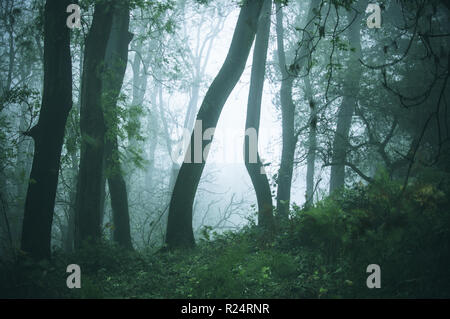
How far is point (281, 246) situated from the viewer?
20.9ft

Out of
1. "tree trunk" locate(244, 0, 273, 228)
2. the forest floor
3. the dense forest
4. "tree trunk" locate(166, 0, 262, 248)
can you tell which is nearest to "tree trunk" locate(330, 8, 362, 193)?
the dense forest

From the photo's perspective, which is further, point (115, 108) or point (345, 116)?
point (345, 116)

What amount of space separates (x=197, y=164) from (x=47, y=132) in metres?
3.19

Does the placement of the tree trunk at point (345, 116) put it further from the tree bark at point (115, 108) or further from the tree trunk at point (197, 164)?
the tree bark at point (115, 108)

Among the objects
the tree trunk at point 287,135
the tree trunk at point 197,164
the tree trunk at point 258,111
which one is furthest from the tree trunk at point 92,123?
the tree trunk at point 287,135

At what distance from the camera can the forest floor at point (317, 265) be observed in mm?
4156

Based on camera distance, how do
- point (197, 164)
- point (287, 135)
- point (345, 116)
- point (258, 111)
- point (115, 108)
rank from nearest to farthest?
1. point (197, 164)
2. point (115, 108)
3. point (258, 111)
4. point (287, 135)
5. point (345, 116)

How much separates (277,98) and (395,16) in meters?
6.27

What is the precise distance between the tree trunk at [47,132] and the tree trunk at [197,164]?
2.68m

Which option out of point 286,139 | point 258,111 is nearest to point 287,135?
point 286,139

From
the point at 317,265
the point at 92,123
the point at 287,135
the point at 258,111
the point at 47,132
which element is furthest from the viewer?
the point at 287,135

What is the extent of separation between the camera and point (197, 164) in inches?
297

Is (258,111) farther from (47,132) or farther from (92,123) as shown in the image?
(47,132)
